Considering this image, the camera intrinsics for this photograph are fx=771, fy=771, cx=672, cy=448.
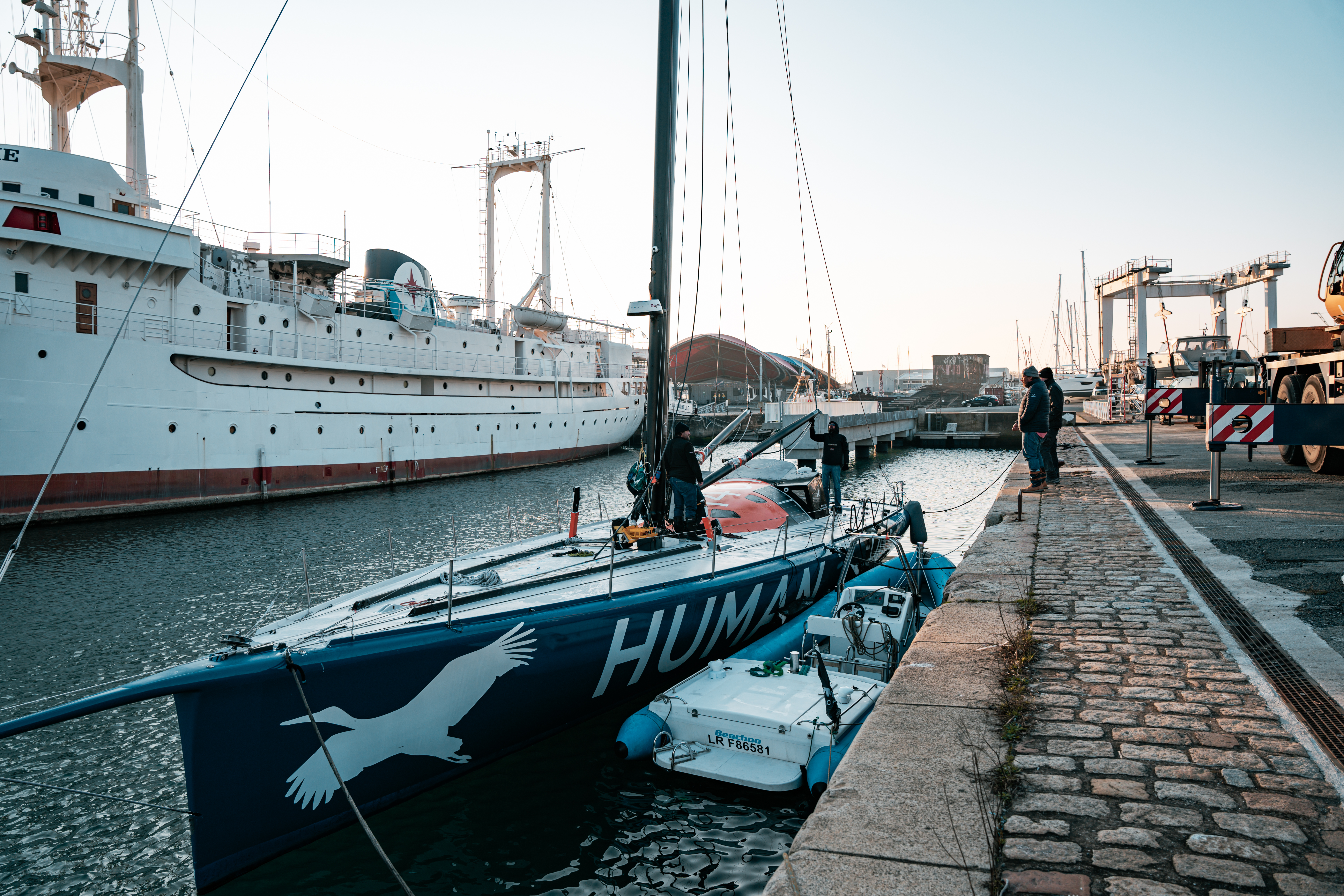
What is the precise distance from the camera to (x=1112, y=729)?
12.0 feet

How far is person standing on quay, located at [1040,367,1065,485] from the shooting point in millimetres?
13188

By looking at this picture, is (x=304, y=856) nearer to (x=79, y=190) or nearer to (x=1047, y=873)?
(x=1047, y=873)

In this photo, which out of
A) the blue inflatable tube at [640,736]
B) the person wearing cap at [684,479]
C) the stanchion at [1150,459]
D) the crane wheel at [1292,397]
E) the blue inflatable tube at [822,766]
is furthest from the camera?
the stanchion at [1150,459]

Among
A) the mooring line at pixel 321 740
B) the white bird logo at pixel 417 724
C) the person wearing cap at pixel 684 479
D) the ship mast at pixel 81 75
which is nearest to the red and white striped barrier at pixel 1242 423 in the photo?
the person wearing cap at pixel 684 479

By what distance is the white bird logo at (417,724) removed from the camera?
5191 millimetres

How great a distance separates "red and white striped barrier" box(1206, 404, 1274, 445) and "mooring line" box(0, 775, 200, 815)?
10.5 m

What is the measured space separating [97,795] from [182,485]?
22.5m

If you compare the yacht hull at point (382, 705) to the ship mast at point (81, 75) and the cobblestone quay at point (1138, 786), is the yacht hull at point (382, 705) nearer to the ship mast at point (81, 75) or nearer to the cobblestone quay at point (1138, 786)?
the cobblestone quay at point (1138, 786)

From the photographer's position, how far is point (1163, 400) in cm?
1456

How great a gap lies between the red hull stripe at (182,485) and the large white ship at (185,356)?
0.17 feet

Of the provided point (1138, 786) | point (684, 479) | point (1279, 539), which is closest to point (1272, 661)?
point (1138, 786)

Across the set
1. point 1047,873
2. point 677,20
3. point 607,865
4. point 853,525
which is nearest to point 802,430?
point 853,525

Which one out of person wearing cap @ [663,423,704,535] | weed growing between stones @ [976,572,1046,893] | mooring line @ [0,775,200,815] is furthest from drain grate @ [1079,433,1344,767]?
mooring line @ [0,775,200,815]

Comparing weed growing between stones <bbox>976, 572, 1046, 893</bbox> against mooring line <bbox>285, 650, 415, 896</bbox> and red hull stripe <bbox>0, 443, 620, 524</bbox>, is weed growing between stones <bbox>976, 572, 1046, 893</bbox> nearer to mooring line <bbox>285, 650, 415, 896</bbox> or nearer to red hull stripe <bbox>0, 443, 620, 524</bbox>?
mooring line <bbox>285, 650, 415, 896</bbox>
